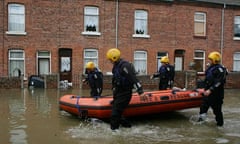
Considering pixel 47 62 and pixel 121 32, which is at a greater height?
pixel 121 32

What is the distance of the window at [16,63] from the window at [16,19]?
127 centimetres

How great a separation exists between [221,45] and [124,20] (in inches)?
343

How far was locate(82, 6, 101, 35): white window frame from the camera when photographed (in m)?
23.6

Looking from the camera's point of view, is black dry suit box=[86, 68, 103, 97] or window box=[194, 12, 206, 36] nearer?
black dry suit box=[86, 68, 103, 97]

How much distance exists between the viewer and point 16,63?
2197 centimetres

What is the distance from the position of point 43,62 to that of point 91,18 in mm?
4408

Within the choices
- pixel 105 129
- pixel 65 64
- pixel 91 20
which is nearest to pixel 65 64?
pixel 65 64

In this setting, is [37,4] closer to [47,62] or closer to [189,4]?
[47,62]

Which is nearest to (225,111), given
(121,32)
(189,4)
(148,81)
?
(148,81)

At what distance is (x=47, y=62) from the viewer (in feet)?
74.7

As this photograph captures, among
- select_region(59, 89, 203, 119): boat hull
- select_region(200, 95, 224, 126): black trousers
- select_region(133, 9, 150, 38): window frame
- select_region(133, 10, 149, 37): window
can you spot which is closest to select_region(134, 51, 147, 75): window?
select_region(133, 9, 150, 38): window frame

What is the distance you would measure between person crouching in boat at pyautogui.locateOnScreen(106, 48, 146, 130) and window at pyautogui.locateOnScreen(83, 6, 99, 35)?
15104mm

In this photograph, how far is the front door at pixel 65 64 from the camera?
2314 centimetres

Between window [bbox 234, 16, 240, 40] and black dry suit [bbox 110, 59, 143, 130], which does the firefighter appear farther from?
window [bbox 234, 16, 240, 40]
